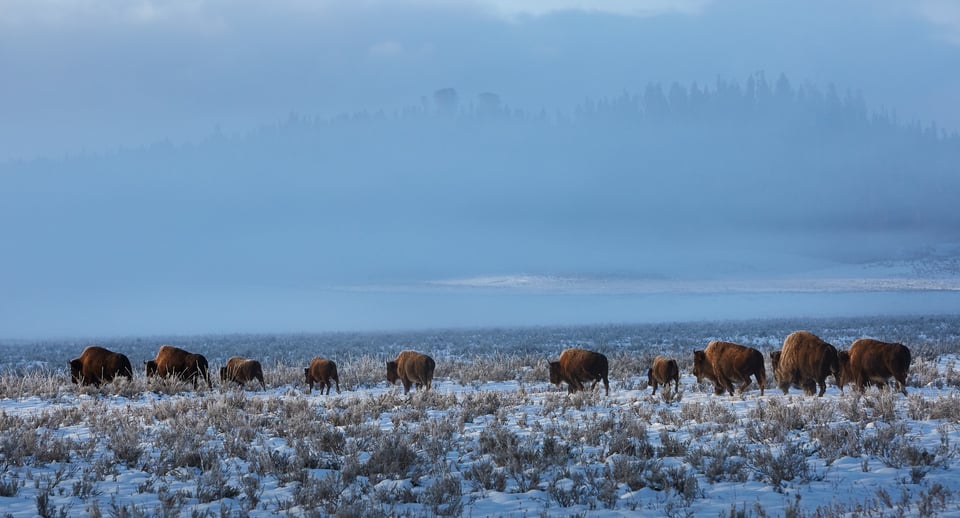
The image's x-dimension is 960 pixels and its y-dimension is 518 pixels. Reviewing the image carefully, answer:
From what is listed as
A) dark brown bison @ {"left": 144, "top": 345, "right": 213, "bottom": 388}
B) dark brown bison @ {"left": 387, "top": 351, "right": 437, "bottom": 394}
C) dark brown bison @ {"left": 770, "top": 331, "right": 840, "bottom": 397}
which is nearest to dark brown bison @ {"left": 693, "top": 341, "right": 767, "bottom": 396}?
dark brown bison @ {"left": 770, "top": 331, "right": 840, "bottom": 397}

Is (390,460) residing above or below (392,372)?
below

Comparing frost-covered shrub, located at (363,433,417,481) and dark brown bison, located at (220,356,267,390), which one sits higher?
dark brown bison, located at (220,356,267,390)

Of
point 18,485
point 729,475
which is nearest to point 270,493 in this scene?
point 18,485

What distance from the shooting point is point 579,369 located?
45.0 feet

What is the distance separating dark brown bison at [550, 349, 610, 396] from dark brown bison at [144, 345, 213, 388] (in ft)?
24.4

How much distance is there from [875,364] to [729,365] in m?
2.19

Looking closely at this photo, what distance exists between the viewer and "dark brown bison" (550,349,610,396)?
1360 cm

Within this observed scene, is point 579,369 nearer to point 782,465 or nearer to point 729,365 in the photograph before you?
point 729,365

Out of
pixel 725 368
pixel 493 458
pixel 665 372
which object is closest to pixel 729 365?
pixel 725 368

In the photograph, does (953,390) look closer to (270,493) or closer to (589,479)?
(589,479)

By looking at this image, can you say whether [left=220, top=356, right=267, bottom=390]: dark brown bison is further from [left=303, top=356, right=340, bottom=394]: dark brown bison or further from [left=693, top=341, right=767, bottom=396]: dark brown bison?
[left=693, top=341, right=767, bottom=396]: dark brown bison

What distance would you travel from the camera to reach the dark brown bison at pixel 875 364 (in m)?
11.7

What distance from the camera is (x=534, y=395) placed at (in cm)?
1391

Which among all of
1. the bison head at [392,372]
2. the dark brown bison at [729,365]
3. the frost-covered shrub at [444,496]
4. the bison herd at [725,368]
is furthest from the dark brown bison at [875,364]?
the bison head at [392,372]
